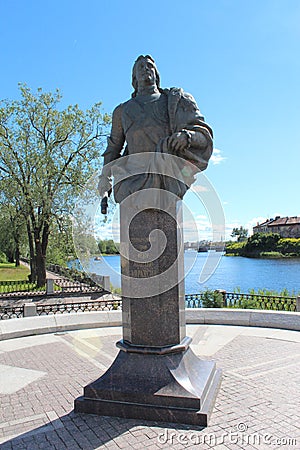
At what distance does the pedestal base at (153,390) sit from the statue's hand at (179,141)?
2.11m

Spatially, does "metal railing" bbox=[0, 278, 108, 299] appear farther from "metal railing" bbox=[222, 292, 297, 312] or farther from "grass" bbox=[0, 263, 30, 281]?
"metal railing" bbox=[222, 292, 297, 312]

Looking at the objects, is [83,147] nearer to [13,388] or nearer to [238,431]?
[13,388]

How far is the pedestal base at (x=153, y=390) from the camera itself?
3.78 metres

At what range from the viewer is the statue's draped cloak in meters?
4.29

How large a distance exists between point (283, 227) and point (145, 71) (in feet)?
224

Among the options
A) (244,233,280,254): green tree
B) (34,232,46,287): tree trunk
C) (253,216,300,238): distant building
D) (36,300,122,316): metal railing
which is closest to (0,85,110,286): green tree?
(34,232,46,287): tree trunk

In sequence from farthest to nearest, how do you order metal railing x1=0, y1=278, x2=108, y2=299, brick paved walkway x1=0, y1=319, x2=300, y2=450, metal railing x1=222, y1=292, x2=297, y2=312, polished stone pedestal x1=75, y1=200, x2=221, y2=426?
metal railing x1=0, y1=278, x2=108, y2=299
metal railing x1=222, y1=292, x2=297, y2=312
polished stone pedestal x1=75, y1=200, x2=221, y2=426
brick paved walkway x1=0, y1=319, x2=300, y2=450

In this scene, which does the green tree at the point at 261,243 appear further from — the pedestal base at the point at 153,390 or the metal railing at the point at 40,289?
the pedestal base at the point at 153,390

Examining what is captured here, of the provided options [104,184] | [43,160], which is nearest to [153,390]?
[104,184]

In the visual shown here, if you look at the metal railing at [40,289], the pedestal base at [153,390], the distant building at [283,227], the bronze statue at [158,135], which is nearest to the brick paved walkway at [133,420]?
the pedestal base at [153,390]

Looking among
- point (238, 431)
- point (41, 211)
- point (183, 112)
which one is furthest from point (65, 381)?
point (41, 211)

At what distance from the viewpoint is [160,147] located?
13.8 ft

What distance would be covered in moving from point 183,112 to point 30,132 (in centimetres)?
2060

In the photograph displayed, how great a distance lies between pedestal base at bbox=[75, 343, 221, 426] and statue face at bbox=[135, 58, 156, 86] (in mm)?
3064
